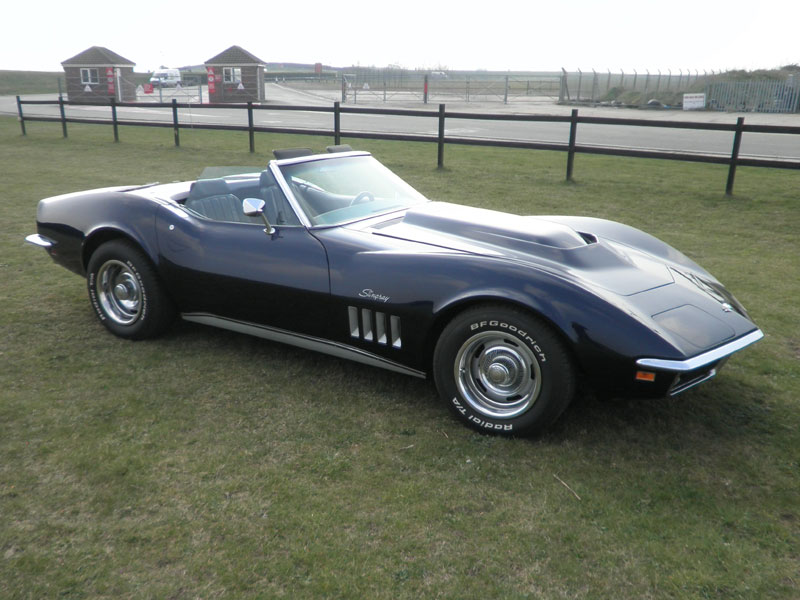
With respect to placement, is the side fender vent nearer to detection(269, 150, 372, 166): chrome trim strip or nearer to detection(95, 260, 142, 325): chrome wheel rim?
detection(269, 150, 372, 166): chrome trim strip

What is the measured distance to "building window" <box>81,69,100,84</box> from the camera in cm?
3856

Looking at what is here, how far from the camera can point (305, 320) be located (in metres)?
3.95

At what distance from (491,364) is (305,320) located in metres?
1.16

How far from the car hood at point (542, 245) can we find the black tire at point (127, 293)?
63.6 inches

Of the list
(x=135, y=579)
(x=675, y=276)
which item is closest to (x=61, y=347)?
(x=135, y=579)

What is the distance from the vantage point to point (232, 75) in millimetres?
37344

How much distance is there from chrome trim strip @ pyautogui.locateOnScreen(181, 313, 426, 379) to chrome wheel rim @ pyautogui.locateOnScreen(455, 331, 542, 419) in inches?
12.7

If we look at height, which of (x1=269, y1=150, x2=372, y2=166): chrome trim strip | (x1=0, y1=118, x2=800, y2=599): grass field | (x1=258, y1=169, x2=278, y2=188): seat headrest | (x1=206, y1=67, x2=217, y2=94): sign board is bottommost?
(x1=0, y1=118, x2=800, y2=599): grass field

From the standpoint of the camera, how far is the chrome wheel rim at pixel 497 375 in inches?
130

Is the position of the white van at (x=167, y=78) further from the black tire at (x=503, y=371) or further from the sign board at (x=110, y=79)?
the black tire at (x=503, y=371)

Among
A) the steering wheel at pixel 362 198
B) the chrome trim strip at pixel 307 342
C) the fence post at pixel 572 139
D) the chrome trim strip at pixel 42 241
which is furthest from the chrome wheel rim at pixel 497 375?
the fence post at pixel 572 139

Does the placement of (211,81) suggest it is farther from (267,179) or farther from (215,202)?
(267,179)

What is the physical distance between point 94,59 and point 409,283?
135 feet

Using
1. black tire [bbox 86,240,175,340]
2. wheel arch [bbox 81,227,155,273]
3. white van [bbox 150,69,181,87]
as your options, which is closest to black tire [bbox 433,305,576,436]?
black tire [bbox 86,240,175,340]
